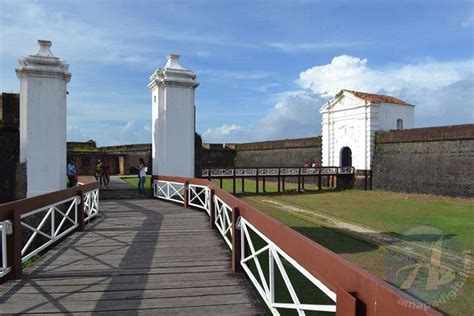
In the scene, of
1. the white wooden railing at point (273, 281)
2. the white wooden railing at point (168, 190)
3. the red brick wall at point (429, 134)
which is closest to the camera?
the white wooden railing at point (273, 281)

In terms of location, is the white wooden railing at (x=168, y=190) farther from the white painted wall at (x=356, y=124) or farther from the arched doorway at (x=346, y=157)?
the arched doorway at (x=346, y=157)

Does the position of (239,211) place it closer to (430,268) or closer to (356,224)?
(430,268)

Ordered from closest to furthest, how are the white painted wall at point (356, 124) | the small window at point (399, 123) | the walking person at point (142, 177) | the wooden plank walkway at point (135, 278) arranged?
1. the wooden plank walkway at point (135, 278)
2. the walking person at point (142, 177)
3. the white painted wall at point (356, 124)
4. the small window at point (399, 123)

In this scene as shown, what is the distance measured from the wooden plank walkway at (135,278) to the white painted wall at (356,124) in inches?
711

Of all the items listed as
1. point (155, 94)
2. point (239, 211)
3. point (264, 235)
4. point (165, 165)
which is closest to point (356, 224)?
point (165, 165)

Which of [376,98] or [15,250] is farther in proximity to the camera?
[376,98]

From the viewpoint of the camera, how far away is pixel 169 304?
328 centimetres

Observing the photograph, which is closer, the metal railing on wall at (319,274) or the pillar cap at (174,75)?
the metal railing on wall at (319,274)

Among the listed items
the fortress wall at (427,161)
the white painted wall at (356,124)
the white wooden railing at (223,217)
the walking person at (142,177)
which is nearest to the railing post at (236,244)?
the white wooden railing at (223,217)

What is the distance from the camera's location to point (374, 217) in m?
12.9

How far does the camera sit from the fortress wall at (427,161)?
17344 millimetres

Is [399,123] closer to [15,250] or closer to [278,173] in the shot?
[278,173]

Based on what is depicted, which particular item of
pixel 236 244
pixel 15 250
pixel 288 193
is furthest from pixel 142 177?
pixel 288 193

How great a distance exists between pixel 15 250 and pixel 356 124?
21.5 meters
